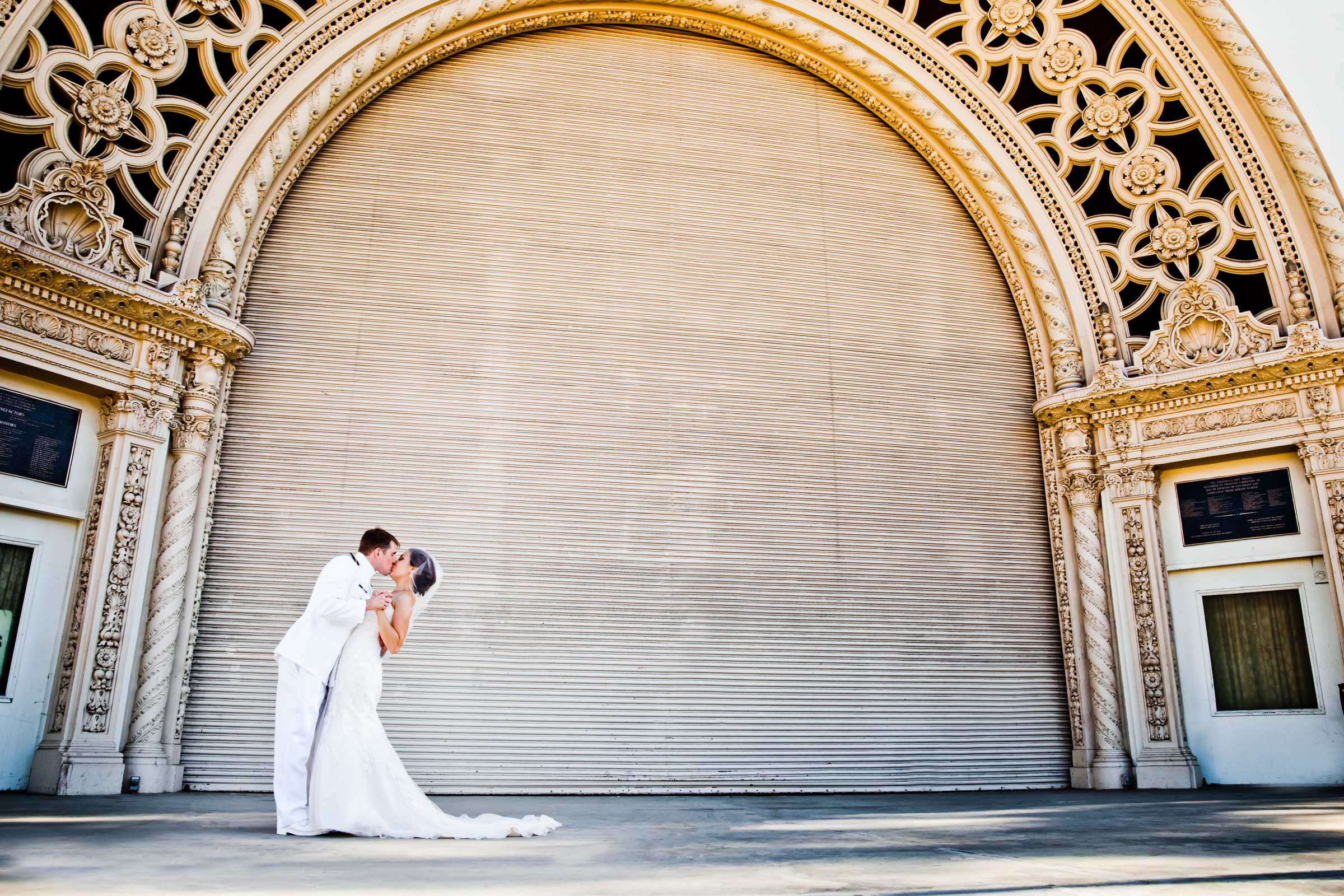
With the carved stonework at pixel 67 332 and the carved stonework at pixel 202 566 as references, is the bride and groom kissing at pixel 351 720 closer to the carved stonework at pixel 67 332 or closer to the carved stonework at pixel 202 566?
the carved stonework at pixel 202 566

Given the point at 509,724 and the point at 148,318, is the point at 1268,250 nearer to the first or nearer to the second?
the point at 509,724

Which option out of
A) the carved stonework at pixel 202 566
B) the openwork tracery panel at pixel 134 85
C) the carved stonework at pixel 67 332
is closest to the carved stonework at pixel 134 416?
the carved stonework at pixel 67 332

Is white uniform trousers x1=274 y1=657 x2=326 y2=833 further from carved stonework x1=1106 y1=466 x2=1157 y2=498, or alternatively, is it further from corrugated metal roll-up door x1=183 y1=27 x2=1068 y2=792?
carved stonework x1=1106 y1=466 x2=1157 y2=498

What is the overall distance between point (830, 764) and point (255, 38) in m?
9.04

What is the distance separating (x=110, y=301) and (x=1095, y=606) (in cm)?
975

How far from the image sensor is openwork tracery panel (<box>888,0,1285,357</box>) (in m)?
10.5

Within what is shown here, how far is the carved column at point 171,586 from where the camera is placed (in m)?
7.74

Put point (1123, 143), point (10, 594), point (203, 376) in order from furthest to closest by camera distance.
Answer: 1. point (1123, 143)
2. point (203, 376)
3. point (10, 594)

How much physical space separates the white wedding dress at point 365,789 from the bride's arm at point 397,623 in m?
0.27

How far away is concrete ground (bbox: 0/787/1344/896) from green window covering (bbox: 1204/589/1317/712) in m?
2.93

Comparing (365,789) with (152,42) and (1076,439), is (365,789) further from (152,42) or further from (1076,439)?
(1076,439)

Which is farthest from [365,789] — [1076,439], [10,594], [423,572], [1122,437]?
[1122,437]

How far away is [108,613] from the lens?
7723mm

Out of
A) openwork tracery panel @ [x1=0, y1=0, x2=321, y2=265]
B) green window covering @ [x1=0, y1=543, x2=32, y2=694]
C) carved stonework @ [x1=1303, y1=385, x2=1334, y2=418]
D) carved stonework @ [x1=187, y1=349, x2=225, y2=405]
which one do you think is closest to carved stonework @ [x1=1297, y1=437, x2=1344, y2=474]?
carved stonework @ [x1=1303, y1=385, x2=1334, y2=418]
